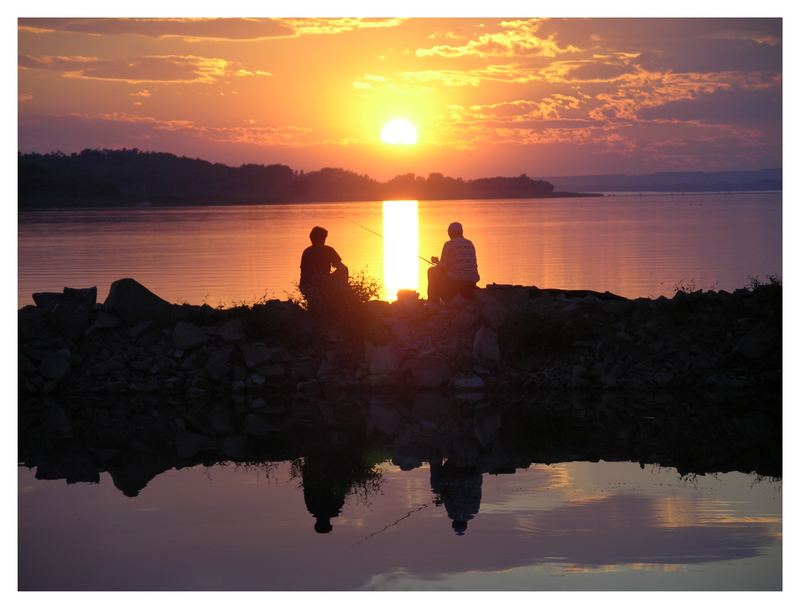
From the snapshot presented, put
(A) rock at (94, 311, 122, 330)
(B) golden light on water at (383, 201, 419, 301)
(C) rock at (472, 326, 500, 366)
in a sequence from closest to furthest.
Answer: (C) rock at (472, 326, 500, 366) < (A) rock at (94, 311, 122, 330) < (B) golden light on water at (383, 201, 419, 301)

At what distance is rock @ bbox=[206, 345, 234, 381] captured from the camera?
17.0 m

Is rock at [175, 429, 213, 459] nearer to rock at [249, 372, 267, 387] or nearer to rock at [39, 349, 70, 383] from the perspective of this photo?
rock at [249, 372, 267, 387]

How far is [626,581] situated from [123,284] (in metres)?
11.2

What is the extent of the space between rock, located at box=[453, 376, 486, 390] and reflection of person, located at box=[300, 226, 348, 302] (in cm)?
246

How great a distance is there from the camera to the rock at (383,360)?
55.7 feet

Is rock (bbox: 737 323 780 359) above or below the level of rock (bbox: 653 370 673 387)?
above

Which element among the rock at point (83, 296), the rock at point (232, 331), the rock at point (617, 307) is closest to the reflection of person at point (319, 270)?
the rock at point (232, 331)

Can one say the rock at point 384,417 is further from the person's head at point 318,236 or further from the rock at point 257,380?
the person's head at point 318,236

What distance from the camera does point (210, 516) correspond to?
10758 mm

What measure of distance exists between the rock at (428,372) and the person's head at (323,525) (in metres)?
6.39

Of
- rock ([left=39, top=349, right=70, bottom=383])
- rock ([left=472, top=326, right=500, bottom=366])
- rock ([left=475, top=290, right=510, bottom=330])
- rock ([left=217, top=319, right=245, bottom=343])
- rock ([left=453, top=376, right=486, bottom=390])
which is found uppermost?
rock ([left=475, top=290, right=510, bottom=330])

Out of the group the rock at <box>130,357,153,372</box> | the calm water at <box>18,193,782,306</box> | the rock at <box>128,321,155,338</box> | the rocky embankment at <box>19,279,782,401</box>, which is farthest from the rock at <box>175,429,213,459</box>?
the calm water at <box>18,193,782,306</box>

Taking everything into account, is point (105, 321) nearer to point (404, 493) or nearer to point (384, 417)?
point (384, 417)
